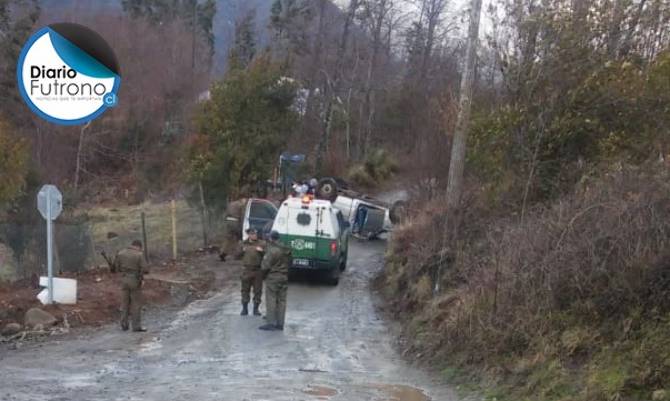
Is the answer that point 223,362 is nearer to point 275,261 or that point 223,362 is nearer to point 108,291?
point 275,261

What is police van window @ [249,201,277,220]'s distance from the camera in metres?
23.0

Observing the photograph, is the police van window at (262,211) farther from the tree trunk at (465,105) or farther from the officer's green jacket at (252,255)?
the tree trunk at (465,105)

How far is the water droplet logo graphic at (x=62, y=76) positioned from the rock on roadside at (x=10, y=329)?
6.54 meters

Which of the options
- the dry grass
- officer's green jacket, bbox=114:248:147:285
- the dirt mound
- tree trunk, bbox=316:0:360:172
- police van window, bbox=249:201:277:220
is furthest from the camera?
tree trunk, bbox=316:0:360:172

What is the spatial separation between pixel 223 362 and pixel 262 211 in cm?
1191

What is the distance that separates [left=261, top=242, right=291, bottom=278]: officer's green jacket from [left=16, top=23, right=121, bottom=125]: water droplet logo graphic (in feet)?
24.4

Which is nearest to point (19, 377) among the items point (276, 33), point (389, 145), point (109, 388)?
point (109, 388)

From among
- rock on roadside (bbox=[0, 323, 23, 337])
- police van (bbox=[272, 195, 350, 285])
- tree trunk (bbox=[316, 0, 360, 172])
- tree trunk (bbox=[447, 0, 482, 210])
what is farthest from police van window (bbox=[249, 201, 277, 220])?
tree trunk (bbox=[316, 0, 360, 172])

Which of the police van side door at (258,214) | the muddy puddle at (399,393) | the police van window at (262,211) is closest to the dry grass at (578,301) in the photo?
the muddy puddle at (399,393)

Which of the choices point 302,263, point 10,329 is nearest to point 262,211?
point 302,263

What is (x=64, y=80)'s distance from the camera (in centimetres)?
1828

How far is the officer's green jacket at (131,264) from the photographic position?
13891mm

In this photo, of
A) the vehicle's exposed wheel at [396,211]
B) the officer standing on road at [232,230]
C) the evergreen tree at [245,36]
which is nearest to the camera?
the officer standing on road at [232,230]

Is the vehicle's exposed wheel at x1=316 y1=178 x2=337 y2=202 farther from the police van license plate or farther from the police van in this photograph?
the police van license plate
